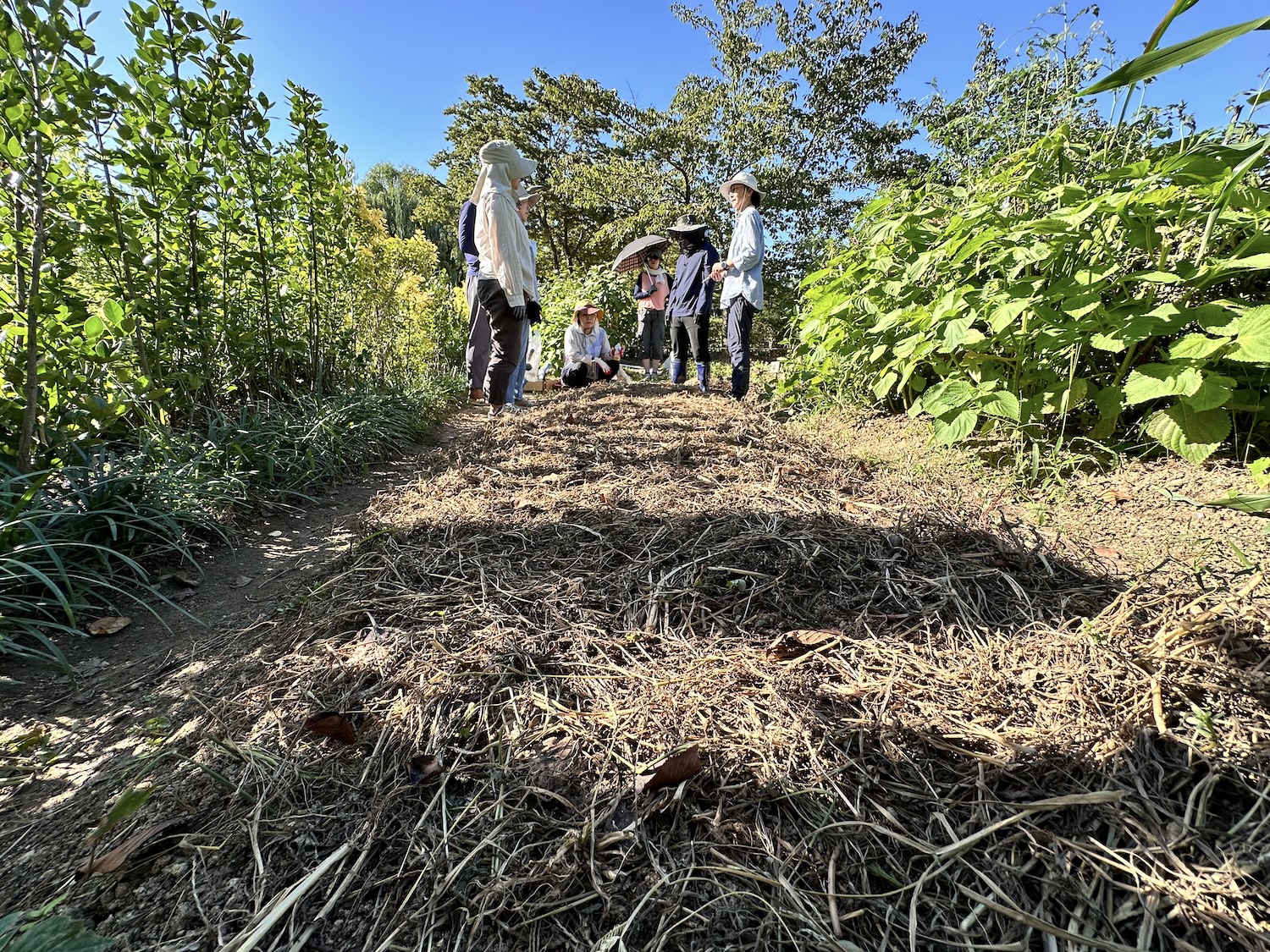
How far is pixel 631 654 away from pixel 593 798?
0.39 m

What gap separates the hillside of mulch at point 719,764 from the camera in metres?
0.77

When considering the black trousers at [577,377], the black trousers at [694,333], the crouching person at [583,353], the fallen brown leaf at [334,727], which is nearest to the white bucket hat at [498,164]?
the black trousers at [694,333]

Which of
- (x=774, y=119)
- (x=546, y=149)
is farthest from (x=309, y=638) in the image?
(x=546, y=149)

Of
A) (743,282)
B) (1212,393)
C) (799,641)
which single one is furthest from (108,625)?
(743,282)

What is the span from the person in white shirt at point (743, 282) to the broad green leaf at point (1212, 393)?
3.33 meters

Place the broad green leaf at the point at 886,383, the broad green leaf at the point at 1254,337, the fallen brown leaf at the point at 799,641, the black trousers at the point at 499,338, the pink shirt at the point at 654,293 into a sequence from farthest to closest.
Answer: the pink shirt at the point at 654,293
the black trousers at the point at 499,338
the broad green leaf at the point at 886,383
the broad green leaf at the point at 1254,337
the fallen brown leaf at the point at 799,641

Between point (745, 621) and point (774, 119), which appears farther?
point (774, 119)

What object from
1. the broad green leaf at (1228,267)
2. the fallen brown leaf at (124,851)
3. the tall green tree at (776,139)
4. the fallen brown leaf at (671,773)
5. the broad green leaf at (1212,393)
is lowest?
the fallen brown leaf at (124,851)

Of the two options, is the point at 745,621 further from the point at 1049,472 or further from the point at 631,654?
the point at 1049,472

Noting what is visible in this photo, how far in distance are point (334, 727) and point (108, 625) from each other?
133 centimetres

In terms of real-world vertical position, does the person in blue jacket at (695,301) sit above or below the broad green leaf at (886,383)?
above

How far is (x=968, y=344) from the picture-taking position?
232 centimetres

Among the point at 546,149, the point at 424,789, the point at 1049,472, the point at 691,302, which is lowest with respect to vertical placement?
the point at 424,789

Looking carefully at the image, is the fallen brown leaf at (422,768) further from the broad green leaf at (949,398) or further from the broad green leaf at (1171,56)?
the broad green leaf at (949,398)
